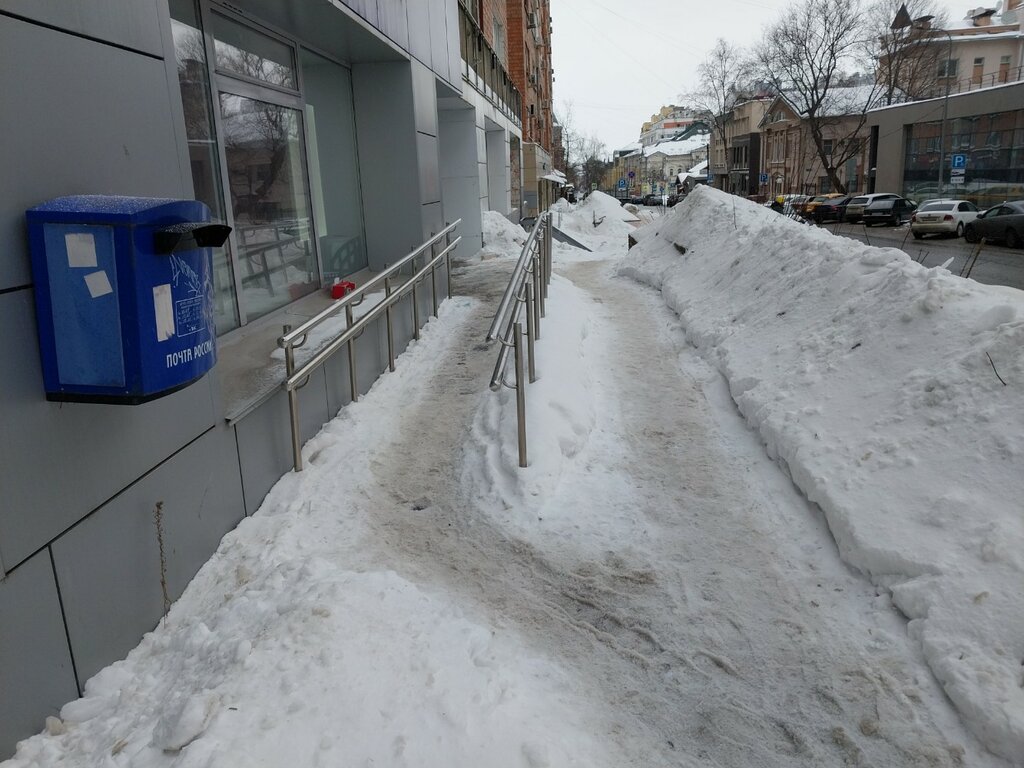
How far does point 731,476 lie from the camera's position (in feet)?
14.9

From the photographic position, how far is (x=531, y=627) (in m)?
3.21

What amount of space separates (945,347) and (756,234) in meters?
4.76

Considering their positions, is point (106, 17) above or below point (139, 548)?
above

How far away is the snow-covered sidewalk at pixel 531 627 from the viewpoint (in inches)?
99.5

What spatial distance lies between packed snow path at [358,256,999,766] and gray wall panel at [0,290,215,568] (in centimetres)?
133

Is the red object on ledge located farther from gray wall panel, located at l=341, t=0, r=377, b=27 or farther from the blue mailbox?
the blue mailbox

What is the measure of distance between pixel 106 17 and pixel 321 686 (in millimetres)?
2698

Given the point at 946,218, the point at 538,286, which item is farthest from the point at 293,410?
the point at 946,218

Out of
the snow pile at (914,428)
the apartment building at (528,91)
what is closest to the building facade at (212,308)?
the snow pile at (914,428)

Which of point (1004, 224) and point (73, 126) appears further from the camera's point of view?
point (1004, 224)

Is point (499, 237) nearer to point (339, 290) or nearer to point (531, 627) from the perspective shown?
point (339, 290)

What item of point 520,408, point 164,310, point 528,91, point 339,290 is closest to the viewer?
point 164,310

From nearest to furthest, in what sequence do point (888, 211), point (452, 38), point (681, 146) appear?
1. point (452, 38)
2. point (888, 211)
3. point (681, 146)

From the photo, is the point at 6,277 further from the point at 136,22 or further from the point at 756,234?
the point at 756,234
